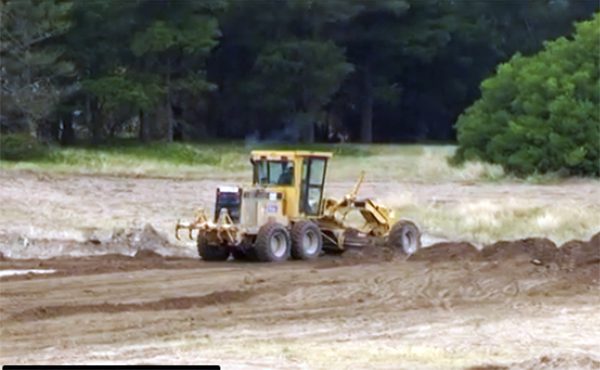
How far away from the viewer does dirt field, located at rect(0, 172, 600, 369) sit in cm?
1614

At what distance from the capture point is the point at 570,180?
1841 inches

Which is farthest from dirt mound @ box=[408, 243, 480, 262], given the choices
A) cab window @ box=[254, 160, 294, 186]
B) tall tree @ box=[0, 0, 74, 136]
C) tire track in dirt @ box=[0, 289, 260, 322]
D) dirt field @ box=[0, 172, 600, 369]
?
tall tree @ box=[0, 0, 74, 136]

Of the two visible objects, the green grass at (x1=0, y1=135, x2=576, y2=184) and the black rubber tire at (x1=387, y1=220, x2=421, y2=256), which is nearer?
the black rubber tire at (x1=387, y1=220, x2=421, y2=256)

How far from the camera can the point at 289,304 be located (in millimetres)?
20625

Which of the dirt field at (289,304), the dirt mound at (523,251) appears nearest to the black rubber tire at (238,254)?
the dirt field at (289,304)

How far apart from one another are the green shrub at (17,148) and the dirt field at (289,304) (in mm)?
17468

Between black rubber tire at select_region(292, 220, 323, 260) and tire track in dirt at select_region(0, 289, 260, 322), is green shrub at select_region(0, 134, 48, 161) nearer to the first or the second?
black rubber tire at select_region(292, 220, 323, 260)

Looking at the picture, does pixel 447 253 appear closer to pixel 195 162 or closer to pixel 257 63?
pixel 195 162

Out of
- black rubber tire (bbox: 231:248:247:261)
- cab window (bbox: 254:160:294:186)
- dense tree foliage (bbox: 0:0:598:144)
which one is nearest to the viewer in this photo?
black rubber tire (bbox: 231:248:247:261)

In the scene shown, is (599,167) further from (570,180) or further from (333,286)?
(333,286)

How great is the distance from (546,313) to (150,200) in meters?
18.7

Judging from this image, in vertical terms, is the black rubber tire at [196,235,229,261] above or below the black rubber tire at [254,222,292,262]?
below

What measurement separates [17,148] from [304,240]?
25.7 m

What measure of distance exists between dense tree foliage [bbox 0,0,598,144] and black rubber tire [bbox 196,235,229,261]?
25.9 metres
